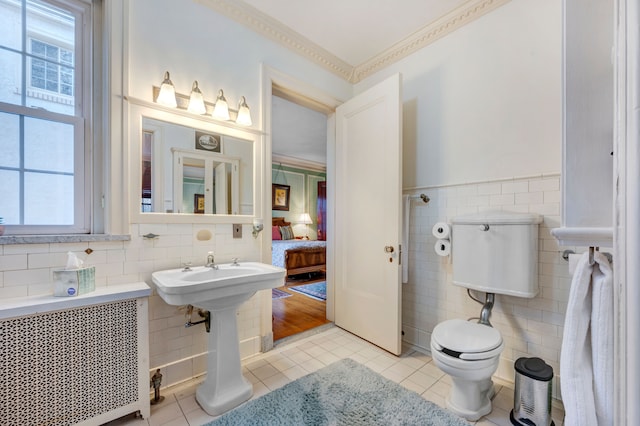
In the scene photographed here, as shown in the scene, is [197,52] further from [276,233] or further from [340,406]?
[276,233]

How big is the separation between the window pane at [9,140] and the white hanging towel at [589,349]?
7.82ft

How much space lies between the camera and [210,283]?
1.39 metres

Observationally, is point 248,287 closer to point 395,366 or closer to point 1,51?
point 395,366

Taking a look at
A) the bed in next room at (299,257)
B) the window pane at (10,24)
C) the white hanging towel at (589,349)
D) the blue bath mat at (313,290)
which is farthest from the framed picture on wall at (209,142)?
the bed in next room at (299,257)

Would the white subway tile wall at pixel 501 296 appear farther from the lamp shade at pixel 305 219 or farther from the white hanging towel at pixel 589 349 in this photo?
the lamp shade at pixel 305 219

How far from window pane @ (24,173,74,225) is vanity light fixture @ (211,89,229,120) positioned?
0.93 meters

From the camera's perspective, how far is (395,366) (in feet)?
6.59


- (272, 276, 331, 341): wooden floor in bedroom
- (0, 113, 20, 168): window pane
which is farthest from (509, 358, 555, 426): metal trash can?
(0, 113, 20, 168): window pane

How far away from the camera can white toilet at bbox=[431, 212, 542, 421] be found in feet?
4.73

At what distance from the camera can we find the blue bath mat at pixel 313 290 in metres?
3.78

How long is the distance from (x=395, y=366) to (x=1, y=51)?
3011 millimetres

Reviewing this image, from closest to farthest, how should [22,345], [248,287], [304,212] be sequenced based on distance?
1. [22,345]
2. [248,287]
3. [304,212]

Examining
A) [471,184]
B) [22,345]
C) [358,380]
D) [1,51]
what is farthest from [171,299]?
[471,184]

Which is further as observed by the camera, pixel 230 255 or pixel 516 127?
pixel 230 255
